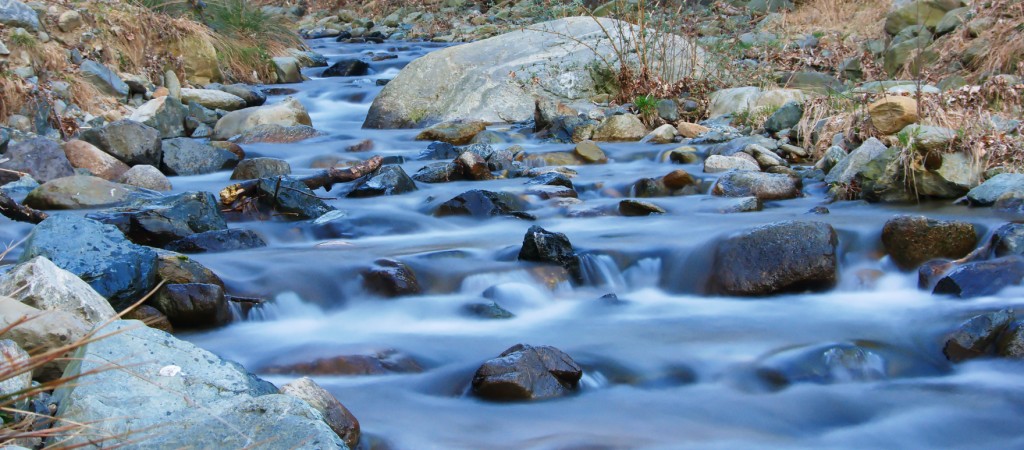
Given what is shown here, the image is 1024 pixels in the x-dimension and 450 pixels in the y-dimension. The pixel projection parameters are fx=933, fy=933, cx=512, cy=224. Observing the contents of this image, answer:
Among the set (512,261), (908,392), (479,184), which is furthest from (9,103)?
(908,392)

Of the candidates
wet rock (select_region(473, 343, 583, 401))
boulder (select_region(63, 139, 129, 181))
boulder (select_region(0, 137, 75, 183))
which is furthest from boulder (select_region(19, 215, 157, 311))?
boulder (select_region(63, 139, 129, 181))

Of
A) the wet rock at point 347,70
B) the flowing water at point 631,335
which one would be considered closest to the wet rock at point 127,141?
the flowing water at point 631,335

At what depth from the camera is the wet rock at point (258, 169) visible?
24.3 ft

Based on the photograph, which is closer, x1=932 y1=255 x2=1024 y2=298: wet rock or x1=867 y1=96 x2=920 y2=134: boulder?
x1=932 y1=255 x2=1024 y2=298: wet rock

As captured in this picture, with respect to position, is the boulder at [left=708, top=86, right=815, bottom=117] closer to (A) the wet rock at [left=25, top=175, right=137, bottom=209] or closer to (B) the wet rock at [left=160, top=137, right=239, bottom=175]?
(B) the wet rock at [left=160, top=137, right=239, bottom=175]

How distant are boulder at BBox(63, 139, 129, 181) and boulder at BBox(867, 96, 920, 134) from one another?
5744mm

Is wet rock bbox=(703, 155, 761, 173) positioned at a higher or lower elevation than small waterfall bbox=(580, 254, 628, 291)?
higher

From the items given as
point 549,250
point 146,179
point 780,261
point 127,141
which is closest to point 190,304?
point 549,250

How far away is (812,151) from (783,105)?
2.59 ft

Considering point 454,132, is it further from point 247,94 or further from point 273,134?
point 247,94

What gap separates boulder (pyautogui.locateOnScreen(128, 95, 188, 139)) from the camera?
9109 mm

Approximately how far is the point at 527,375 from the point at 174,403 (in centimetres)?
134

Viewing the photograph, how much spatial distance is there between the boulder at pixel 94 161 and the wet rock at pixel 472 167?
2.62 metres

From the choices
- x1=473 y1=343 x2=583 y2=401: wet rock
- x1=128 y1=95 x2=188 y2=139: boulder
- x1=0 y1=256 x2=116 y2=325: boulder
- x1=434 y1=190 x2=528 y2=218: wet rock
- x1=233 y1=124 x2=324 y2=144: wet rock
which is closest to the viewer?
x1=0 y1=256 x2=116 y2=325: boulder
